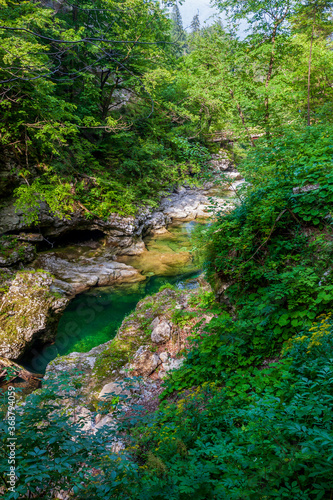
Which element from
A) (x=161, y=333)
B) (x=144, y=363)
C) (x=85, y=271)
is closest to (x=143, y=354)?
(x=144, y=363)

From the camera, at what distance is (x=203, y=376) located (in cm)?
352

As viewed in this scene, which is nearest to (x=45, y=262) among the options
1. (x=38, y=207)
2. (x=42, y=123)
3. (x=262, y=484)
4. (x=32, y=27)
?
(x=38, y=207)

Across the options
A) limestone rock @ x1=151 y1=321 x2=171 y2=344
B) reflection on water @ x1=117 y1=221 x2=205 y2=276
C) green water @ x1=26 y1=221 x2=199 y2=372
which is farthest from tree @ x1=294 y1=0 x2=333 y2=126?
reflection on water @ x1=117 y1=221 x2=205 y2=276

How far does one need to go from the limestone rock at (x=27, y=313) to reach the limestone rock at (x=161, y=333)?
11.8ft

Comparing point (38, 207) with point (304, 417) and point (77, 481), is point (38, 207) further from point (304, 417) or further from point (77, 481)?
point (304, 417)

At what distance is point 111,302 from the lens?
948 cm

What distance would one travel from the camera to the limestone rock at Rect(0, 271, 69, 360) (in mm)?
6664

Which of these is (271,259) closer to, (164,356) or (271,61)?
(164,356)

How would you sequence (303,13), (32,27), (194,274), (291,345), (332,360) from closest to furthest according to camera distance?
(332,360) < (291,345) < (303,13) < (32,27) < (194,274)

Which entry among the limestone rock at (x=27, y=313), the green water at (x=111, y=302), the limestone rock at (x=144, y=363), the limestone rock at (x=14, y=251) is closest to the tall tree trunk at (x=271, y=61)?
the green water at (x=111, y=302)

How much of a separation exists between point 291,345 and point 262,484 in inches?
57.2

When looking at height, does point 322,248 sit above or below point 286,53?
below

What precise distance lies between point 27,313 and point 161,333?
4162mm

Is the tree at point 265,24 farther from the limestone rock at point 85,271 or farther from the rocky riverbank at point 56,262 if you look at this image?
the limestone rock at point 85,271
